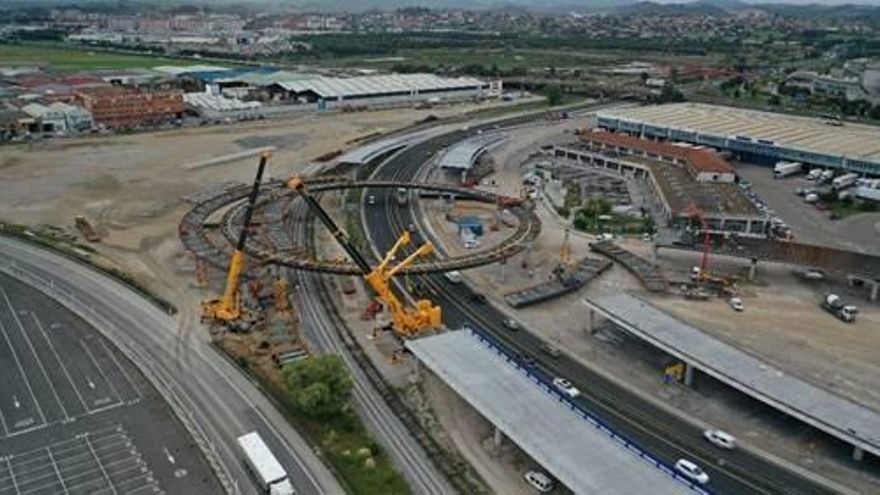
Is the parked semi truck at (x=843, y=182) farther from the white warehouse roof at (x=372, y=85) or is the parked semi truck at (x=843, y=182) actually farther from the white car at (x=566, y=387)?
the white warehouse roof at (x=372, y=85)

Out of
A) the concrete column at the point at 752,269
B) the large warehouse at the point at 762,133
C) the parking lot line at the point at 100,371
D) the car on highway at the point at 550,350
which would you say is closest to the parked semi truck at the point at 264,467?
the parking lot line at the point at 100,371

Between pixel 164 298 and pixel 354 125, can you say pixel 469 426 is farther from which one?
pixel 354 125

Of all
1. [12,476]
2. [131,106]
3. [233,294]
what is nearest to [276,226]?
[233,294]

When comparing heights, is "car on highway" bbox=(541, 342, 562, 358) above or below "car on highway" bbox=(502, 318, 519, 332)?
below

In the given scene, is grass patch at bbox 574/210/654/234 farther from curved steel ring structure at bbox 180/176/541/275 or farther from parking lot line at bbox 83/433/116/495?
parking lot line at bbox 83/433/116/495

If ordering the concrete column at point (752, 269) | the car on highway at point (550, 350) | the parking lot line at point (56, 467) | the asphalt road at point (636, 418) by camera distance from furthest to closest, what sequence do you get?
1. the concrete column at point (752, 269)
2. the car on highway at point (550, 350)
3. the asphalt road at point (636, 418)
4. the parking lot line at point (56, 467)

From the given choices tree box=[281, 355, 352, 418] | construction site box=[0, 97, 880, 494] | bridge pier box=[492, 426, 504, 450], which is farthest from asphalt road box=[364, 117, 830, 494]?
tree box=[281, 355, 352, 418]
